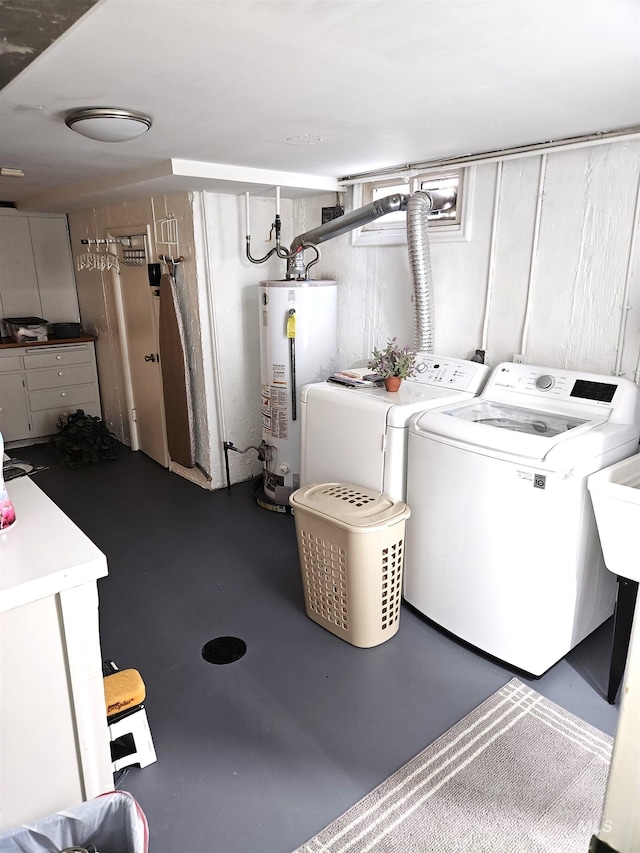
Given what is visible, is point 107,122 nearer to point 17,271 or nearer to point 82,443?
point 82,443

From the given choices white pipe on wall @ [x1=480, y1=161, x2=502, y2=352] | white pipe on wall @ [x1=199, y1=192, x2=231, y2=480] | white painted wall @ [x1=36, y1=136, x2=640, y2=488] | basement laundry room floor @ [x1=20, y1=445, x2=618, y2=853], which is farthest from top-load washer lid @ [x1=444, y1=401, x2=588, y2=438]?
white pipe on wall @ [x1=199, y1=192, x2=231, y2=480]

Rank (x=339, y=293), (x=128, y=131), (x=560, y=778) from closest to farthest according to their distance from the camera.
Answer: (x=560, y=778)
(x=128, y=131)
(x=339, y=293)

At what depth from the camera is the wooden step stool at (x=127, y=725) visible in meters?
1.81

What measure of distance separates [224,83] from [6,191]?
344 centimetres

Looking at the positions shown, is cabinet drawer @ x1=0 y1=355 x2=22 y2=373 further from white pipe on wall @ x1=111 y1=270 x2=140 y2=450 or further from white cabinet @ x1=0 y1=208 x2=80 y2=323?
white pipe on wall @ x1=111 y1=270 x2=140 y2=450

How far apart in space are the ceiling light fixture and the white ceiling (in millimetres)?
46

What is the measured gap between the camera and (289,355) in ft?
11.6

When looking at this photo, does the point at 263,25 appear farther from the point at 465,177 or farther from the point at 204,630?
the point at 204,630

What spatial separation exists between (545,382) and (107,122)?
6.78 feet

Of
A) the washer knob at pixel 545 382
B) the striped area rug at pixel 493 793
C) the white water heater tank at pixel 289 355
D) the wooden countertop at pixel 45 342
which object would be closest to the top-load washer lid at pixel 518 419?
the washer knob at pixel 545 382

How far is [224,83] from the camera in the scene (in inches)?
65.9

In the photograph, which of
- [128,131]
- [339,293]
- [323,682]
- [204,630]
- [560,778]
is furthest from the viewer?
[339,293]

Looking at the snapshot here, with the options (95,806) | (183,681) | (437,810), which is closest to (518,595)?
(437,810)

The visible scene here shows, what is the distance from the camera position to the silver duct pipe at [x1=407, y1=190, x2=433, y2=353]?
2.85 meters
